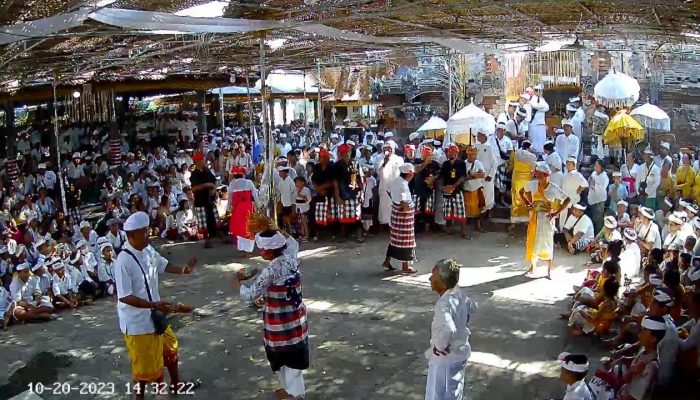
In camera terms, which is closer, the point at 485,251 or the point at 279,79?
A: the point at 485,251

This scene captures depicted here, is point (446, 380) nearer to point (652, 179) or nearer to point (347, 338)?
point (347, 338)

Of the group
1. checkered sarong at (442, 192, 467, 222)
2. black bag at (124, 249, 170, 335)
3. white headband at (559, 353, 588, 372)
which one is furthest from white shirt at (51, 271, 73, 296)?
white headband at (559, 353, 588, 372)

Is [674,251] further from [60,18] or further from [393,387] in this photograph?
[60,18]

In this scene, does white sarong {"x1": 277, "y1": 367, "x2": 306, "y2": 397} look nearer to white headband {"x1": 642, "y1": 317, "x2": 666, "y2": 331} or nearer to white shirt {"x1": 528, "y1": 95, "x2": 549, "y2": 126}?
white headband {"x1": 642, "y1": 317, "x2": 666, "y2": 331}

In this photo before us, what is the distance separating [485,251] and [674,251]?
3184 millimetres

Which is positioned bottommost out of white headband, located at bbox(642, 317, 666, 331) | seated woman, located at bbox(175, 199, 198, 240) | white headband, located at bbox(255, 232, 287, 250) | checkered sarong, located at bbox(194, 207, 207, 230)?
seated woman, located at bbox(175, 199, 198, 240)

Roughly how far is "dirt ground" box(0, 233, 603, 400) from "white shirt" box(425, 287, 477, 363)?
43.5 inches

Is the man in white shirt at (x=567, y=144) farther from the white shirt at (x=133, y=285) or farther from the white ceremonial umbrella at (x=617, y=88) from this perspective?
→ the white shirt at (x=133, y=285)

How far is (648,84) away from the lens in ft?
59.4

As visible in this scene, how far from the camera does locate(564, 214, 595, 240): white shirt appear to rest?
9.98 meters

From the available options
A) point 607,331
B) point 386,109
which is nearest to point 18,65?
point 607,331

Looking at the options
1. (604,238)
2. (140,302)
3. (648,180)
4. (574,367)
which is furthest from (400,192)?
(574,367)

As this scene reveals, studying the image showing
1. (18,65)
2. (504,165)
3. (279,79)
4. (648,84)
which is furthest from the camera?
(279,79)

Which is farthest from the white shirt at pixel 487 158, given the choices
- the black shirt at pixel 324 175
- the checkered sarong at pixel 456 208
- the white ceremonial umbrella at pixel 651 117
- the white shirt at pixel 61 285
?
the white shirt at pixel 61 285
